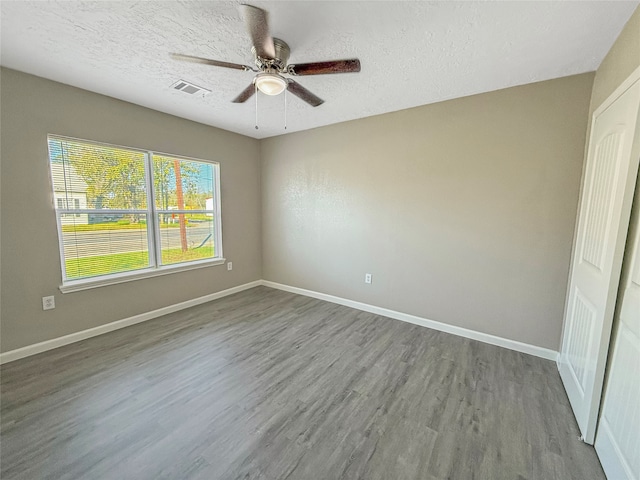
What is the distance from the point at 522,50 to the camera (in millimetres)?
1837

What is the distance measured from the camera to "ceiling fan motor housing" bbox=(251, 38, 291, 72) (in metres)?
1.65

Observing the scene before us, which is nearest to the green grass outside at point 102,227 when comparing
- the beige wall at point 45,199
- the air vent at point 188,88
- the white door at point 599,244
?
the beige wall at point 45,199

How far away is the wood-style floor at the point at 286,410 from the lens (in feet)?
4.58

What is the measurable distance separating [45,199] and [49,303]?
99 cm

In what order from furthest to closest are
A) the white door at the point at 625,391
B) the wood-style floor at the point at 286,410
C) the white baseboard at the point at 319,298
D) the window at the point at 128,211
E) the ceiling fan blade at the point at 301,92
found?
the window at the point at 128,211 < the white baseboard at the point at 319,298 < the ceiling fan blade at the point at 301,92 < the wood-style floor at the point at 286,410 < the white door at the point at 625,391

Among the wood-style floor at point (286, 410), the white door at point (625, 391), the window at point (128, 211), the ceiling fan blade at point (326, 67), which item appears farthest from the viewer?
the window at point (128, 211)

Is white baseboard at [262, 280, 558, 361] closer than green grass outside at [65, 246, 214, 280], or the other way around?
white baseboard at [262, 280, 558, 361]

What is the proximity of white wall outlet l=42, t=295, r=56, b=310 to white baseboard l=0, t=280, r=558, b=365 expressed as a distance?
1.04 feet

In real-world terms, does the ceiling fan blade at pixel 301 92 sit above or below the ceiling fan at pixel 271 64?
below

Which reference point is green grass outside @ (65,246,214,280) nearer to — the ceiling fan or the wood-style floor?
the wood-style floor

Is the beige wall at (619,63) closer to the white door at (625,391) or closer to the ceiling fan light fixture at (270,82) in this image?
the white door at (625,391)

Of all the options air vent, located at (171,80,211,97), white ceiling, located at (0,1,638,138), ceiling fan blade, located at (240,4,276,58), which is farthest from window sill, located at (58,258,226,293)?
ceiling fan blade, located at (240,4,276,58)

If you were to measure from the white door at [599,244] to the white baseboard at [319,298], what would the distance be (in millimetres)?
489

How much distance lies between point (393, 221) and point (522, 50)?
6.03 feet
